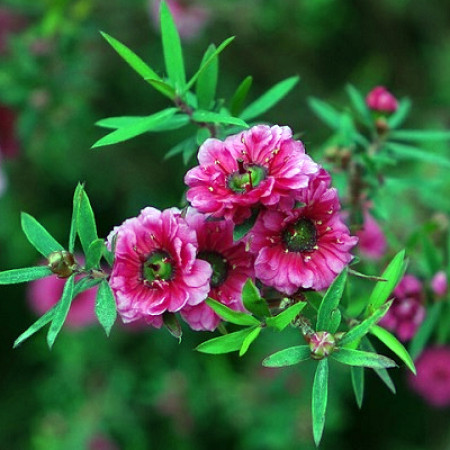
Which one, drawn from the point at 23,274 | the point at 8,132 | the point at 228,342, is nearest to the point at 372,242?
the point at 228,342

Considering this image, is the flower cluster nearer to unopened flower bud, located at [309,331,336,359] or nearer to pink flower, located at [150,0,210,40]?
unopened flower bud, located at [309,331,336,359]

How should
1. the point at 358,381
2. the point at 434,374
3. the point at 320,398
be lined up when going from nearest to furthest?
the point at 320,398, the point at 358,381, the point at 434,374

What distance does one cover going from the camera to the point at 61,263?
2.62 feet

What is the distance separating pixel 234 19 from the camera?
195 cm

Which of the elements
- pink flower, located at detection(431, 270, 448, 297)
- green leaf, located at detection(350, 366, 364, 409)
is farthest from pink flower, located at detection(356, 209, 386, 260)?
green leaf, located at detection(350, 366, 364, 409)

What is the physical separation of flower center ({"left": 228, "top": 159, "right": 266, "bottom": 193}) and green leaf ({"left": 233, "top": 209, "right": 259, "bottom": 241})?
3cm

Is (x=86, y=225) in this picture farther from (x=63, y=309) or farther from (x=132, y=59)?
(x=132, y=59)

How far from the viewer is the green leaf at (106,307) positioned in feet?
2.54

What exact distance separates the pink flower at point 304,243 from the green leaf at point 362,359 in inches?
2.7

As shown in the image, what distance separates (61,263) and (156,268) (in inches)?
3.7

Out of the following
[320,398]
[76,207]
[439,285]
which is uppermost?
[76,207]

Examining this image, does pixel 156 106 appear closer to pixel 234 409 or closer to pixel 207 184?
pixel 234 409

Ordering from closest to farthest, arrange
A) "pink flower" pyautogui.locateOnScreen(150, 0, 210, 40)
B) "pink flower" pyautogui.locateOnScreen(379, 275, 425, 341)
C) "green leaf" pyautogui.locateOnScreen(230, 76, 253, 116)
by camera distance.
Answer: "green leaf" pyautogui.locateOnScreen(230, 76, 253, 116) < "pink flower" pyautogui.locateOnScreen(379, 275, 425, 341) < "pink flower" pyautogui.locateOnScreen(150, 0, 210, 40)

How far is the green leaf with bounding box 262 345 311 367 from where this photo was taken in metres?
0.77
